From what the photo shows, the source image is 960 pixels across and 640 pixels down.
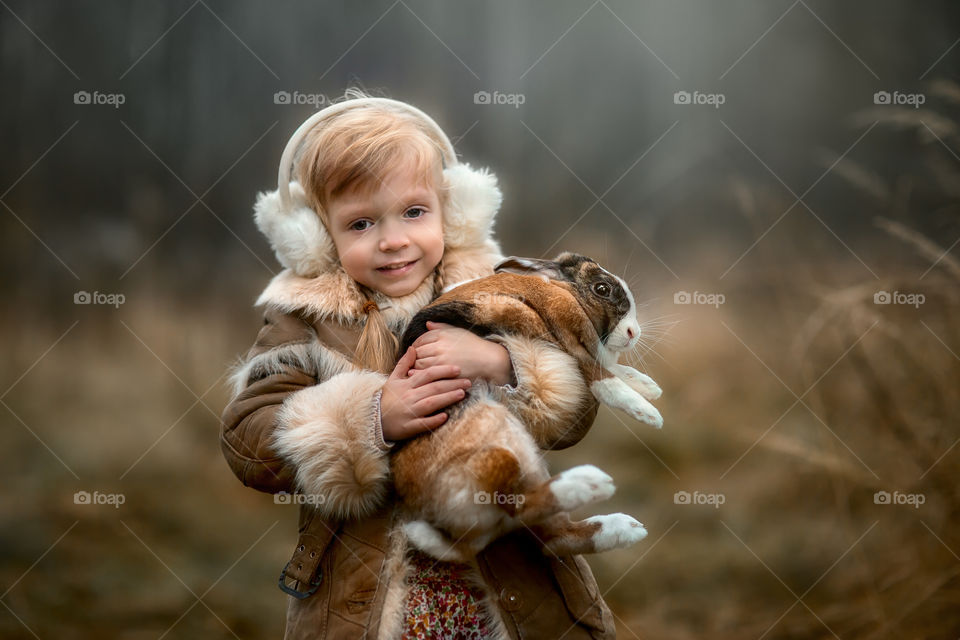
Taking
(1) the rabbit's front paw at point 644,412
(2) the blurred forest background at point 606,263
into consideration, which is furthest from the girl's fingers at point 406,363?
(2) the blurred forest background at point 606,263

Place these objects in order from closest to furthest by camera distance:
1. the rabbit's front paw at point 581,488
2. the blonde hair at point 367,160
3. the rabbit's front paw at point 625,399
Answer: the rabbit's front paw at point 581,488 → the rabbit's front paw at point 625,399 → the blonde hair at point 367,160

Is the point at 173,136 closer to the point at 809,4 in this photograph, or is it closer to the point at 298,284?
the point at 298,284

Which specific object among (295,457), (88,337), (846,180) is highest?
(846,180)

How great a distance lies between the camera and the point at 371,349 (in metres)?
1.50

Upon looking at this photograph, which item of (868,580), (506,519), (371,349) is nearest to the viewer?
(506,519)

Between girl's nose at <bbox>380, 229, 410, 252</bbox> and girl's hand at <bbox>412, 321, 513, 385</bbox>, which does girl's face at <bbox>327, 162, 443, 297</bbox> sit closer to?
girl's nose at <bbox>380, 229, 410, 252</bbox>

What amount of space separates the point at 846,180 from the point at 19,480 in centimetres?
253

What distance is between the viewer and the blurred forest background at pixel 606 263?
2.50m

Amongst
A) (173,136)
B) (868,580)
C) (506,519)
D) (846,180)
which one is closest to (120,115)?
(173,136)

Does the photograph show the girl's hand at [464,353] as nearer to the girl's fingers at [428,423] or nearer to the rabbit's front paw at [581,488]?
the girl's fingers at [428,423]

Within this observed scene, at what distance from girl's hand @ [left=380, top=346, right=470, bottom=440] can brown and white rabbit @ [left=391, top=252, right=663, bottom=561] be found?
0.06ft

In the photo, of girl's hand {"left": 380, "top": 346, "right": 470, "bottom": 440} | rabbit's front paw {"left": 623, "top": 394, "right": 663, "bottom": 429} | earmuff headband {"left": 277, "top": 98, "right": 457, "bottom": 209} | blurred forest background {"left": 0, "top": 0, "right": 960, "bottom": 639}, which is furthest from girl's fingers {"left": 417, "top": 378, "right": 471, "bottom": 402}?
blurred forest background {"left": 0, "top": 0, "right": 960, "bottom": 639}

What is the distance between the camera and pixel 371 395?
1.41 meters

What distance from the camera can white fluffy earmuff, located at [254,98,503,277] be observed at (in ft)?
5.07
